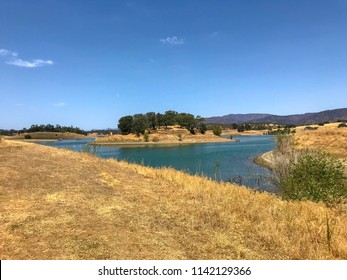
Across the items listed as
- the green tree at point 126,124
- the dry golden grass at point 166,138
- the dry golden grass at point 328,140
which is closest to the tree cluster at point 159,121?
the green tree at point 126,124

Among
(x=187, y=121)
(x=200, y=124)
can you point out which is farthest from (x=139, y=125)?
(x=200, y=124)

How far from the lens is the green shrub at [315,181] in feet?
42.2

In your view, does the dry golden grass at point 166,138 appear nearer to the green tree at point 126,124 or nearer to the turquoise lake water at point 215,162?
the green tree at point 126,124

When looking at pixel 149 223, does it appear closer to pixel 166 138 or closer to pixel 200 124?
pixel 166 138

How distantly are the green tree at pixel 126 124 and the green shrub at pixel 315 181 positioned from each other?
133696mm

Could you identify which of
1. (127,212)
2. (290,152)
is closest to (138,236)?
(127,212)

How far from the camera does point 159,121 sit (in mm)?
156750

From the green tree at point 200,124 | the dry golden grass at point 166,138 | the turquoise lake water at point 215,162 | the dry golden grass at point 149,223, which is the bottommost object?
the turquoise lake water at point 215,162

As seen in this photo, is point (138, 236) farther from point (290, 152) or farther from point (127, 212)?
point (290, 152)

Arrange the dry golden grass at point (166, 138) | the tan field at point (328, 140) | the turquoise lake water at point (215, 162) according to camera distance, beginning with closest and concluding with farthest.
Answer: the turquoise lake water at point (215, 162) → the tan field at point (328, 140) → the dry golden grass at point (166, 138)

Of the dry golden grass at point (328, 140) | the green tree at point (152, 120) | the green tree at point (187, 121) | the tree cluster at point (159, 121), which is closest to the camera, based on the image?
the dry golden grass at point (328, 140)

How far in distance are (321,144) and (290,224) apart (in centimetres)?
4797

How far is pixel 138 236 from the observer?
279 inches

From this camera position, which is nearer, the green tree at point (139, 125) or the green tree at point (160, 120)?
the green tree at point (139, 125)
